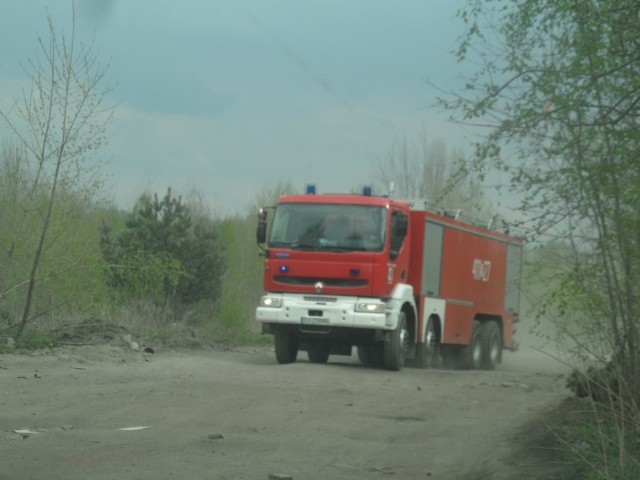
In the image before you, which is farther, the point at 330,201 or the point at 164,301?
the point at 164,301

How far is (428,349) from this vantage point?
67.7 ft

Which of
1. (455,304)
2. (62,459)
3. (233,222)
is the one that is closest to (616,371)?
(62,459)

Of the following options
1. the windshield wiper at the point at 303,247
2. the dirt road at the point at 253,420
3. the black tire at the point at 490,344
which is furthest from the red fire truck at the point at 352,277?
the black tire at the point at 490,344

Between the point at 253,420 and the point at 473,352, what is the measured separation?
1227 cm

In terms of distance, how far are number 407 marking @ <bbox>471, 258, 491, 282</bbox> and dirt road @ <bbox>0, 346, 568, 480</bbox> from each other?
15.6ft

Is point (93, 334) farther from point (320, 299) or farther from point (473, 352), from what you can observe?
point (473, 352)

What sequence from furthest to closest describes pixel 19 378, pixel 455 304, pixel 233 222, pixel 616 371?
pixel 233 222 → pixel 455 304 → pixel 19 378 → pixel 616 371

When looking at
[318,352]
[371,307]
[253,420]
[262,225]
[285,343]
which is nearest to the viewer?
[253,420]

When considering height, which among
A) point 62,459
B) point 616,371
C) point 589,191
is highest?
point 589,191

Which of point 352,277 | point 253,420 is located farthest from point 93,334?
point 253,420

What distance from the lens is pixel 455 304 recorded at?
72.1ft

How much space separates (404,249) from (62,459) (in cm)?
1118

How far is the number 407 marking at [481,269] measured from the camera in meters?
23.2

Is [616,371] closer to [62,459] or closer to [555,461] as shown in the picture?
[555,461]
